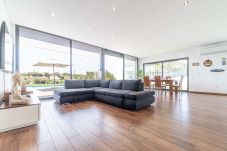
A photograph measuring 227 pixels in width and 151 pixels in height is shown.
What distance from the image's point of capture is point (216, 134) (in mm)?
1693

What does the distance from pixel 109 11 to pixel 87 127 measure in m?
2.92

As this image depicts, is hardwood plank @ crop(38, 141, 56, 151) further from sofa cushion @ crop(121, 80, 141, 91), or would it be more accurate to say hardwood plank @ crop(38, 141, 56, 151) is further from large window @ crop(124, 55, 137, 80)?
large window @ crop(124, 55, 137, 80)

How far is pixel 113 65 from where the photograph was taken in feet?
24.2

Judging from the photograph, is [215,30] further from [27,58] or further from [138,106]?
[27,58]

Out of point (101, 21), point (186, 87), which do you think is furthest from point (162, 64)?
point (101, 21)

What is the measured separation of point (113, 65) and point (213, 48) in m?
5.53

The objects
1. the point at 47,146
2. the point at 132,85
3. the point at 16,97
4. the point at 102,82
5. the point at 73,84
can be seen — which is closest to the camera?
the point at 47,146

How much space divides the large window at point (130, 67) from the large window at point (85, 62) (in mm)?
2765

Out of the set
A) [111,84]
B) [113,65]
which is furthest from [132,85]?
[113,65]

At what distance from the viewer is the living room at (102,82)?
163cm

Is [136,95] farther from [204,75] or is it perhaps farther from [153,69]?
[153,69]

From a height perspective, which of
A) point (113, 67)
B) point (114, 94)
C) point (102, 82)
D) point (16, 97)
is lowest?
point (114, 94)

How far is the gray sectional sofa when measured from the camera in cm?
295

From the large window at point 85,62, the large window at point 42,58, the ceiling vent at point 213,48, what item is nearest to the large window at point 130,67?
the large window at point 85,62
